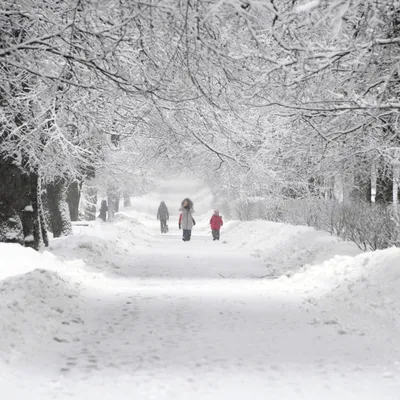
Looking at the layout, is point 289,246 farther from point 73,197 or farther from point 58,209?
point 73,197

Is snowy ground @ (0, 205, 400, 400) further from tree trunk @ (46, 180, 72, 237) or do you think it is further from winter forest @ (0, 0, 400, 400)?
tree trunk @ (46, 180, 72, 237)

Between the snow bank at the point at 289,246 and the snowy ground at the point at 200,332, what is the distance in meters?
1.71

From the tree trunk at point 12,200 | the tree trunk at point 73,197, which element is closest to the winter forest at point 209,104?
the tree trunk at point 12,200

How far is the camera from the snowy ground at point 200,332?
507 cm

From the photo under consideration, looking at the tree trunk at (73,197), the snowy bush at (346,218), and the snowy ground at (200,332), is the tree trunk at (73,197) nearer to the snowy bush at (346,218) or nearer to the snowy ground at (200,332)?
the snowy bush at (346,218)

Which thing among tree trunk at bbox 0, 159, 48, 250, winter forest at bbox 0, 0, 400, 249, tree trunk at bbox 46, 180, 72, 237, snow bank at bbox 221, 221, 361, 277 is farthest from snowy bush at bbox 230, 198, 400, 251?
tree trunk at bbox 46, 180, 72, 237

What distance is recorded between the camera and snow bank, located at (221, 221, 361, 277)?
14216 millimetres

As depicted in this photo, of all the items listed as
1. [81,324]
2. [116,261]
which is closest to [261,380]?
[81,324]

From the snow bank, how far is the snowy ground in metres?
1.71

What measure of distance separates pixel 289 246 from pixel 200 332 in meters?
11.1

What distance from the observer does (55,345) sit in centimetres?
648

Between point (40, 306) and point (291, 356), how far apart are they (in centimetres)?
344

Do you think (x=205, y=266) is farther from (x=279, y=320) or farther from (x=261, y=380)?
(x=261, y=380)

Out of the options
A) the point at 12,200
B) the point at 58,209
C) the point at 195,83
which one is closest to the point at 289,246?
the point at 58,209
